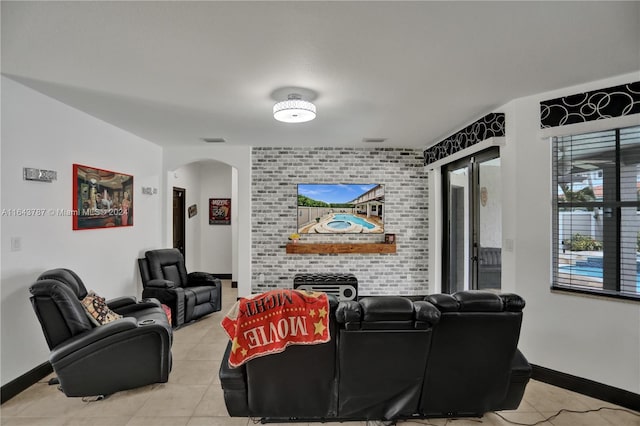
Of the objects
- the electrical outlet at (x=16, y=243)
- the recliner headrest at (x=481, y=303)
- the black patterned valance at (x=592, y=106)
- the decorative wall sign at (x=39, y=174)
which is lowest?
the recliner headrest at (x=481, y=303)

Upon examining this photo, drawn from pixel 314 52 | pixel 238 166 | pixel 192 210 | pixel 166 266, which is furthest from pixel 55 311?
pixel 192 210

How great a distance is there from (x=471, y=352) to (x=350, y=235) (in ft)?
11.7

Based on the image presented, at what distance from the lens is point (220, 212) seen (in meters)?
7.16

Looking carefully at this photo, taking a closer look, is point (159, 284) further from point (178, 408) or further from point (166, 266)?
point (178, 408)

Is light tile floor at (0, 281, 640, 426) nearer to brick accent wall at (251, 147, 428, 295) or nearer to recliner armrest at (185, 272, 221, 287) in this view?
recliner armrest at (185, 272, 221, 287)

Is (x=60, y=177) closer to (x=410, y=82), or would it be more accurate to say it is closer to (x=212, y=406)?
(x=212, y=406)

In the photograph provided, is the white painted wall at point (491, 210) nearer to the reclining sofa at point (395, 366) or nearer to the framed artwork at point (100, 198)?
the reclining sofa at point (395, 366)

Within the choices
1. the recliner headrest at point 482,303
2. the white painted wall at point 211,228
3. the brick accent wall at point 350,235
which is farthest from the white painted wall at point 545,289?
the white painted wall at point 211,228

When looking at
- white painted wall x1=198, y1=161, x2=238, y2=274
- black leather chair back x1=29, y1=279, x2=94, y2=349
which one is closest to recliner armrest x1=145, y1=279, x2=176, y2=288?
black leather chair back x1=29, y1=279, x2=94, y2=349

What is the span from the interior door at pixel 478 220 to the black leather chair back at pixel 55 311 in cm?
398

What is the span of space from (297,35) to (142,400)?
9.49ft

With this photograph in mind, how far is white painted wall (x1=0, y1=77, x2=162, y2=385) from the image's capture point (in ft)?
8.79

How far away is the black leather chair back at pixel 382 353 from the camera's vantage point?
78.5 inches

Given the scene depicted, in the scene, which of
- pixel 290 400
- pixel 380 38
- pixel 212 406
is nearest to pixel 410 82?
pixel 380 38
